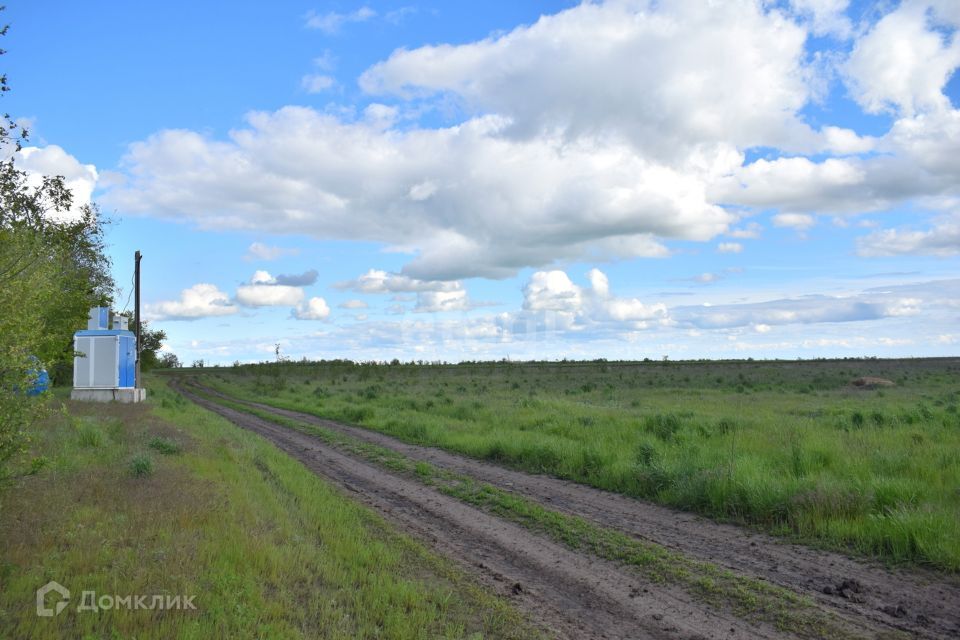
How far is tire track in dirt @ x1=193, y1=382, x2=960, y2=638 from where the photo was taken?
588 cm

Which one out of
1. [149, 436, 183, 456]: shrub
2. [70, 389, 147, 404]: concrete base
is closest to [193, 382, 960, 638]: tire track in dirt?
[149, 436, 183, 456]: shrub

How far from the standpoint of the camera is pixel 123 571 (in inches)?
233

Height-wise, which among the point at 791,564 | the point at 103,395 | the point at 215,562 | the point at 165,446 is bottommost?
the point at 791,564

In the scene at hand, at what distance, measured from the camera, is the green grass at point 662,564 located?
19.0 feet

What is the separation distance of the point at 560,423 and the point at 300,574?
41.3 feet

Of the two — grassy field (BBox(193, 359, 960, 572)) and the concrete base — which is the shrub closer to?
grassy field (BBox(193, 359, 960, 572))

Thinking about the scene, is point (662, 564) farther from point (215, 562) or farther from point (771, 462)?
point (771, 462)

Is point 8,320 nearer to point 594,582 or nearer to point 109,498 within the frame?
point 109,498

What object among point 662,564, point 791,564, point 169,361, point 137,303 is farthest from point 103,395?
point 169,361

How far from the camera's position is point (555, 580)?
689cm

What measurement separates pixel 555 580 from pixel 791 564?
9.57 feet

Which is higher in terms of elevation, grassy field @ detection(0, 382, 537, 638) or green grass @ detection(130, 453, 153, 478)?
green grass @ detection(130, 453, 153, 478)

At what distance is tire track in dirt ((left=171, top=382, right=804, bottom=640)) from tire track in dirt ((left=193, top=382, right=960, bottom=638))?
1.20 m

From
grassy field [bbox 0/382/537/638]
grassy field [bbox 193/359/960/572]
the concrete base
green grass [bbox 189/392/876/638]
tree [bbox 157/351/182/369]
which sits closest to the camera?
grassy field [bbox 0/382/537/638]
